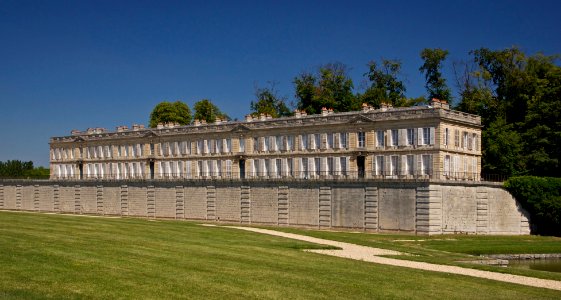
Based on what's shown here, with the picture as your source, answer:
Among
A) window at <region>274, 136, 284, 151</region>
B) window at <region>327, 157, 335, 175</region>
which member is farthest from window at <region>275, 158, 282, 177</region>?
window at <region>327, 157, 335, 175</region>

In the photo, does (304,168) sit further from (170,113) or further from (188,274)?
(188,274)

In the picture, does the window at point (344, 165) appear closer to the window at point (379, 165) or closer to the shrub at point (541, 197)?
the window at point (379, 165)

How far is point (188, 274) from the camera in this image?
22.5 m

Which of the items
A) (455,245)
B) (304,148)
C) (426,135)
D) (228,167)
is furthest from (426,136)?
(228,167)

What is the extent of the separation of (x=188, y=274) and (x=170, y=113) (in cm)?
8450

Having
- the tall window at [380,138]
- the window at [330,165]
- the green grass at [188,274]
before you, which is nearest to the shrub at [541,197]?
the tall window at [380,138]

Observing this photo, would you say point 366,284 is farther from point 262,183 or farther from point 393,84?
point 393,84

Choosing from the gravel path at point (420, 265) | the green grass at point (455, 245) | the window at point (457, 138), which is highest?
the window at point (457, 138)

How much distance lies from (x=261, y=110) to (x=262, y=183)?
3480 cm

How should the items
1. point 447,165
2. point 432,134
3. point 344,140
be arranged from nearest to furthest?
1. point 432,134
2. point 447,165
3. point 344,140

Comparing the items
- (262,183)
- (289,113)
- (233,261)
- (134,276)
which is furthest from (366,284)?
(289,113)

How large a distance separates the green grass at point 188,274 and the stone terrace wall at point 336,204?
24.4 meters

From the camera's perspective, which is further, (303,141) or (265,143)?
(265,143)

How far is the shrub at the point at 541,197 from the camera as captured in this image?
5756 cm
